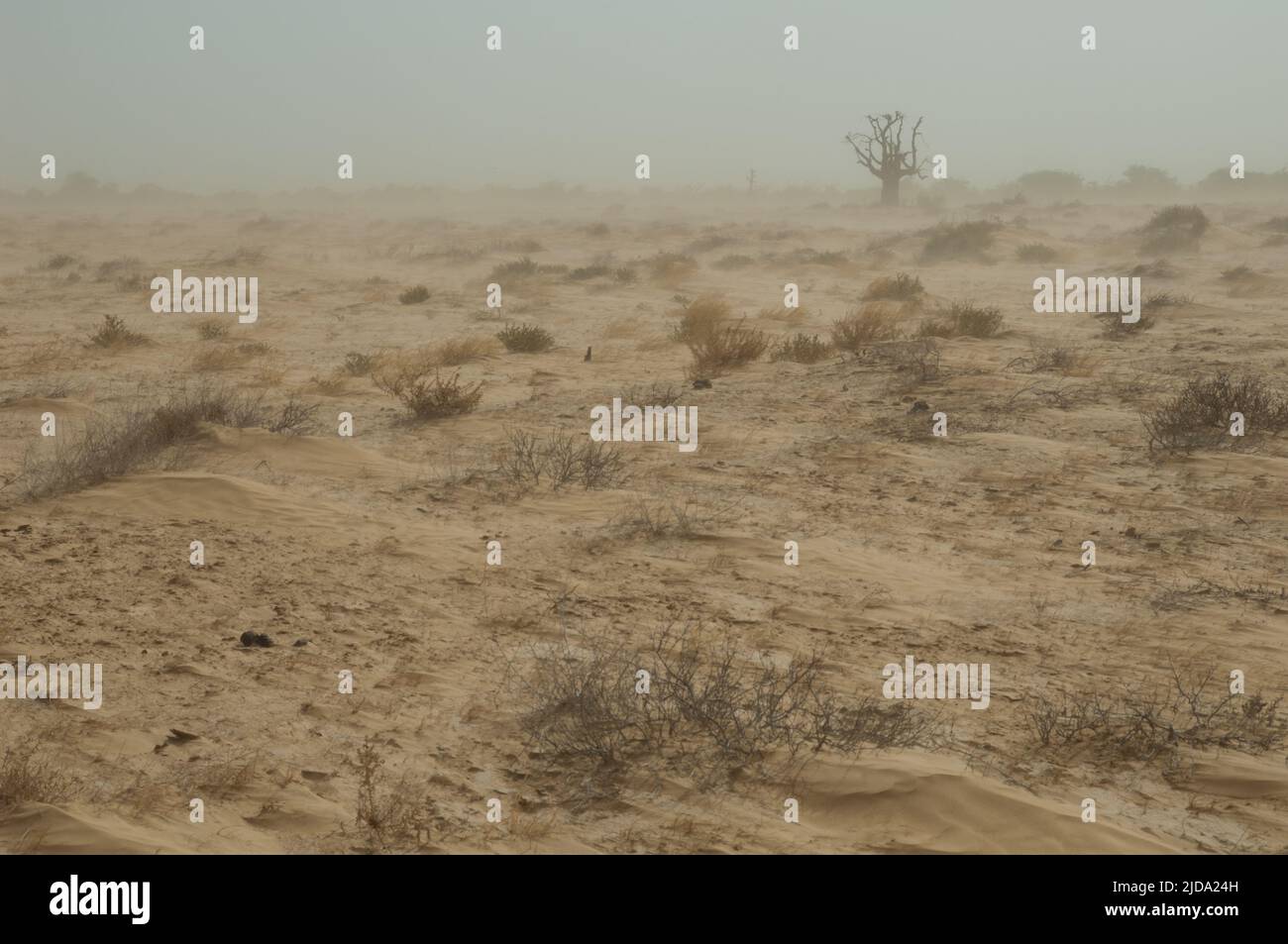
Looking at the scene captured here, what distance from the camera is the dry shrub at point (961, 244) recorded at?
957 inches

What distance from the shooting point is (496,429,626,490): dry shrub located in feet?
24.2

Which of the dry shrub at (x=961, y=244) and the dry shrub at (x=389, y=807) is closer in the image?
the dry shrub at (x=389, y=807)

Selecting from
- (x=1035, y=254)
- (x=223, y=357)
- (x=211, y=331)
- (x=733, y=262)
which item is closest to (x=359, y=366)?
(x=223, y=357)

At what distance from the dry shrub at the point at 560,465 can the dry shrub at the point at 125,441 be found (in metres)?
2.11

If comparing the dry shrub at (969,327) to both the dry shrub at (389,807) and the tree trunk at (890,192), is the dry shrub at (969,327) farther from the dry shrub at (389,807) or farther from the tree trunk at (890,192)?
the tree trunk at (890,192)

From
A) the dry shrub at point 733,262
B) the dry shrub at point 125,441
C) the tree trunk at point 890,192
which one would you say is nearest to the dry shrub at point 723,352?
the dry shrub at point 125,441

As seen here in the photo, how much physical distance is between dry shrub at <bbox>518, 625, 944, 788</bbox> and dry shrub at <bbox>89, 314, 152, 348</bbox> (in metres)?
9.93

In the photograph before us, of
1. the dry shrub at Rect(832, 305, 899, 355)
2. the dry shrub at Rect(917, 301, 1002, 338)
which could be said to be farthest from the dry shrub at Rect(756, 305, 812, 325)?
the dry shrub at Rect(917, 301, 1002, 338)

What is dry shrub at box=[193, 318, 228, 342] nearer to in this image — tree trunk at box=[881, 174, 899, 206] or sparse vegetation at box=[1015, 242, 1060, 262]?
sparse vegetation at box=[1015, 242, 1060, 262]

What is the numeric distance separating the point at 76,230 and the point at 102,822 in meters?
37.3

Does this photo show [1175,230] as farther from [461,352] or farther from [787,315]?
[461,352]

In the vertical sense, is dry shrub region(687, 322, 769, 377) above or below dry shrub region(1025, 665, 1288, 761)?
above

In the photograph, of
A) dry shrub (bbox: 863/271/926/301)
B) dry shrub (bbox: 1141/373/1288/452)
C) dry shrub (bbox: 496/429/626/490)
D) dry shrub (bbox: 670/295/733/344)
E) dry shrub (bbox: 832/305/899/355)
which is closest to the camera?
dry shrub (bbox: 496/429/626/490)

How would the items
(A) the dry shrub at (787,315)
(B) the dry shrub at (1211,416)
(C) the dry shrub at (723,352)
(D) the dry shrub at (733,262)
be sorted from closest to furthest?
(B) the dry shrub at (1211,416) < (C) the dry shrub at (723,352) < (A) the dry shrub at (787,315) < (D) the dry shrub at (733,262)
